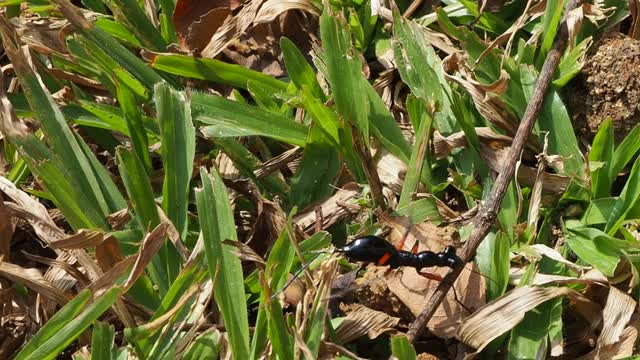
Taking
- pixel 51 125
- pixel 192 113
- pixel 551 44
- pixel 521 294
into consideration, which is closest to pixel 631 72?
pixel 551 44

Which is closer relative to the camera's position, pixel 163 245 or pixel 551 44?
pixel 163 245

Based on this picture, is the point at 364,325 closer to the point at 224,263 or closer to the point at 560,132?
the point at 224,263

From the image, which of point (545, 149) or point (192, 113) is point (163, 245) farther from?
point (545, 149)

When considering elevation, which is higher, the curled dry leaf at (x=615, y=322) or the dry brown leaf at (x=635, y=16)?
the dry brown leaf at (x=635, y=16)

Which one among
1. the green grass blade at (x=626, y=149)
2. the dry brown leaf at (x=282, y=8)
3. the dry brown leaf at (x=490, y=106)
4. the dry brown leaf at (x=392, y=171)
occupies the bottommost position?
the dry brown leaf at (x=392, y=171)

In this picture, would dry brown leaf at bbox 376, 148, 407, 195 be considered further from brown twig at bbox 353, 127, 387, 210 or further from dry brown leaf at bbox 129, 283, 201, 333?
dry brown leaf at bbox 129, 283, 201, 333

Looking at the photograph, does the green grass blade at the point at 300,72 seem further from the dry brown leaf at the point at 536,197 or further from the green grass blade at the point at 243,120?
the dry brown leaf at the point at 536,197

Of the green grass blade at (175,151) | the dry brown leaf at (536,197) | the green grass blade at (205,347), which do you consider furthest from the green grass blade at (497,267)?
the green grass blade at (175,151)
